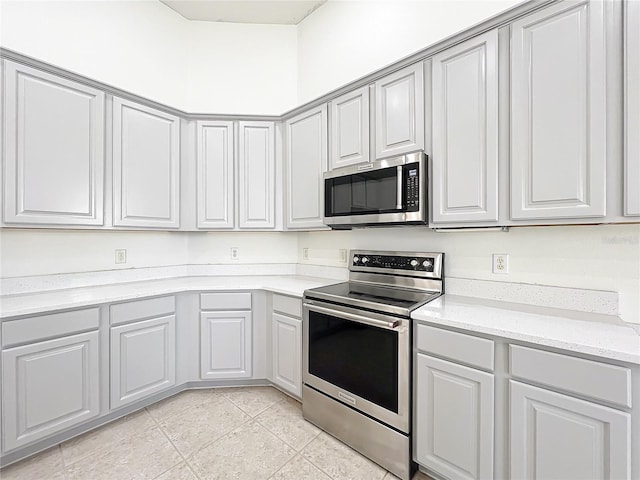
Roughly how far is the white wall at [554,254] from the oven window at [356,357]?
0.72m

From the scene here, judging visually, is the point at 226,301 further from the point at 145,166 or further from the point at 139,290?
the point at 145,166

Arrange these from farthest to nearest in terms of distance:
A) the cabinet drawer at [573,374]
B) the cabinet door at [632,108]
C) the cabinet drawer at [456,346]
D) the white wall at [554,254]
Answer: the white wall at [554,254], the cabinet drawer at [456,346], the cabinet door at [632,108], the cabinet drawer at [573,374]

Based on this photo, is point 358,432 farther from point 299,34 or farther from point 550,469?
point 299,34

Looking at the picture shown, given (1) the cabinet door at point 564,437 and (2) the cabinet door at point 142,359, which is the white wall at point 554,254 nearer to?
(1) the cabinet door at point 564,437

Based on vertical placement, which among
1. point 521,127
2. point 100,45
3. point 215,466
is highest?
point 100,45

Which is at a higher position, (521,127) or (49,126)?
(49,126)

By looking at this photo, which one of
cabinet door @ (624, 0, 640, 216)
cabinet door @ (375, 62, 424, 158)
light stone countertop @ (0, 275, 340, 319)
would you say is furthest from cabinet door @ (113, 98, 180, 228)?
cabinet door @ (624, 0, 640, 216)

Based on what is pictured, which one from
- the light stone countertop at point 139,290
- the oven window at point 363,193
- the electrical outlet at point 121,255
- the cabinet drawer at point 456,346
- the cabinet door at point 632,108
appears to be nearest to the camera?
the cabinet door at point 632,108

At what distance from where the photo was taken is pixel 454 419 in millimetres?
1428

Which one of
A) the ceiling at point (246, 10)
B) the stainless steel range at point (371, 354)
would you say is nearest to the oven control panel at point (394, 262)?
the stainless steel range at point (371, 354)

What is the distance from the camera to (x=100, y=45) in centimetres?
242

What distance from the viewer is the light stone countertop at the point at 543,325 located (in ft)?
3.57

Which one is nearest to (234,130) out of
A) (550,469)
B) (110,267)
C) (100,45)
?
(100,45)

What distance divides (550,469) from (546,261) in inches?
38.2
